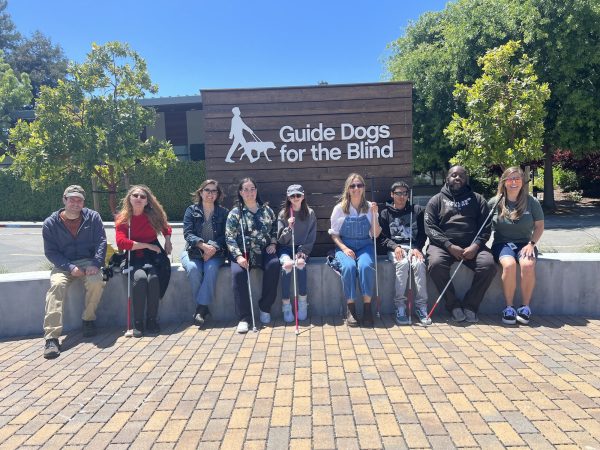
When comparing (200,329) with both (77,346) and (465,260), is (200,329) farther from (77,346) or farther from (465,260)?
(465,260)

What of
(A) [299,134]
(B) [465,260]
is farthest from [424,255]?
(A) [299,134]

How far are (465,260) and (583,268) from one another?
1.31 meters

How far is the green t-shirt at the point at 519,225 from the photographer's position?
4.64 metres

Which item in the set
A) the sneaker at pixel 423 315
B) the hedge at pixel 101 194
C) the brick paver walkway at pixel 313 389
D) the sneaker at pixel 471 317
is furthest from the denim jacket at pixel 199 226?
the hedge at pixel 101 194

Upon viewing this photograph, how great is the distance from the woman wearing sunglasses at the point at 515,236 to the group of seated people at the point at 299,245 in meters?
0.01

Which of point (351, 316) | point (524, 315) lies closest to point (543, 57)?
point (524, 315)

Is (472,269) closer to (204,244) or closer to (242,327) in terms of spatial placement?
(242,327)

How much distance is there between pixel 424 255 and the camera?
4844 millimetres

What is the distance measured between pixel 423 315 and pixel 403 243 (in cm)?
83

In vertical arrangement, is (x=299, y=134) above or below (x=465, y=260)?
above

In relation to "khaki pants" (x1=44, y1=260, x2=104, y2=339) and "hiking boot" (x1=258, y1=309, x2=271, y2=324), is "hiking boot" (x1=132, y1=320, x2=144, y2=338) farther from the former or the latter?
"hiking boot" (x1=258, y1=309, x2=271, y2=324)

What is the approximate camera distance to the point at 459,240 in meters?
4.68

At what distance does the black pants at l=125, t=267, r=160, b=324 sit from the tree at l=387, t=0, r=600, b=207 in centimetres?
1325

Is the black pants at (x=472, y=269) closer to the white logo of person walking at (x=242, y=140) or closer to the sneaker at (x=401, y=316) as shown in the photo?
the sneaker at (x=401, y=316)
